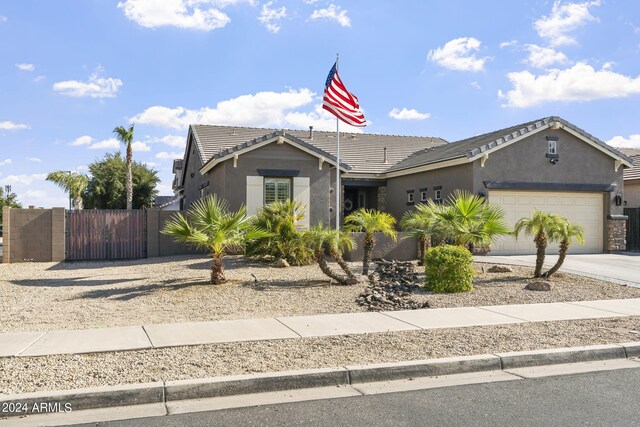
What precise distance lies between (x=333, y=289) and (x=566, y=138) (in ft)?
47.0

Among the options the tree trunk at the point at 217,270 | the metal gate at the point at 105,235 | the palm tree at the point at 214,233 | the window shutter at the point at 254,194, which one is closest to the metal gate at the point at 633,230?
the window shutter at the point at 254,194

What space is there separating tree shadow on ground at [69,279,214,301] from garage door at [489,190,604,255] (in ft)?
40.7

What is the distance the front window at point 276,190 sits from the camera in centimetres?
2062

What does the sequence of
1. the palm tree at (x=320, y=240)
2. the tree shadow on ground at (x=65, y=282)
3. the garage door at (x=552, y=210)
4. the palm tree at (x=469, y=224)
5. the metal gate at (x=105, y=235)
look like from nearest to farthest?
the palm tree at (x=320, y=240) < the tree shadow on ground at (x=65, y=282) < the palm tree at (x=469, y=224) < the metal gate at (x=105, y=235) < the garage door at (x=552, y=210)

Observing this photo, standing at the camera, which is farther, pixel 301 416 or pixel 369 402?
pixel 369 402

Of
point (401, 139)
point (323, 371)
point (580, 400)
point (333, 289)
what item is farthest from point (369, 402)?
point (401, 139)

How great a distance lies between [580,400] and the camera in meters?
5.68

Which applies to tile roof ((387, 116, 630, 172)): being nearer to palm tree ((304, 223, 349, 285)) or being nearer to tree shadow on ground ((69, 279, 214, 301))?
palm tree ((304, 223, 349, 285))

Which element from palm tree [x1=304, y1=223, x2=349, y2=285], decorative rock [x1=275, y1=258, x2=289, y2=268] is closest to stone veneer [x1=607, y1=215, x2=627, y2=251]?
decorative rock [x1=275, y1=258, x2=289, y2=268]

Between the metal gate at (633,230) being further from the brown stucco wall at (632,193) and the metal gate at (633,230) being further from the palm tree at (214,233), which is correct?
the palm tree at (214,233)

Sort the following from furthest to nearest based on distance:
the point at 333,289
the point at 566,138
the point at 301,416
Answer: the point at 566,138 < the point at 333,289 < the point at 301,416

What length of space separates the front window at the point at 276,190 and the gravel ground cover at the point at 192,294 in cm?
Result: 470

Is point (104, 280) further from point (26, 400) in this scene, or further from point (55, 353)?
point (26, 400)

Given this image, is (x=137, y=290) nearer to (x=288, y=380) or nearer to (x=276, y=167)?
(x=288, y=380)
